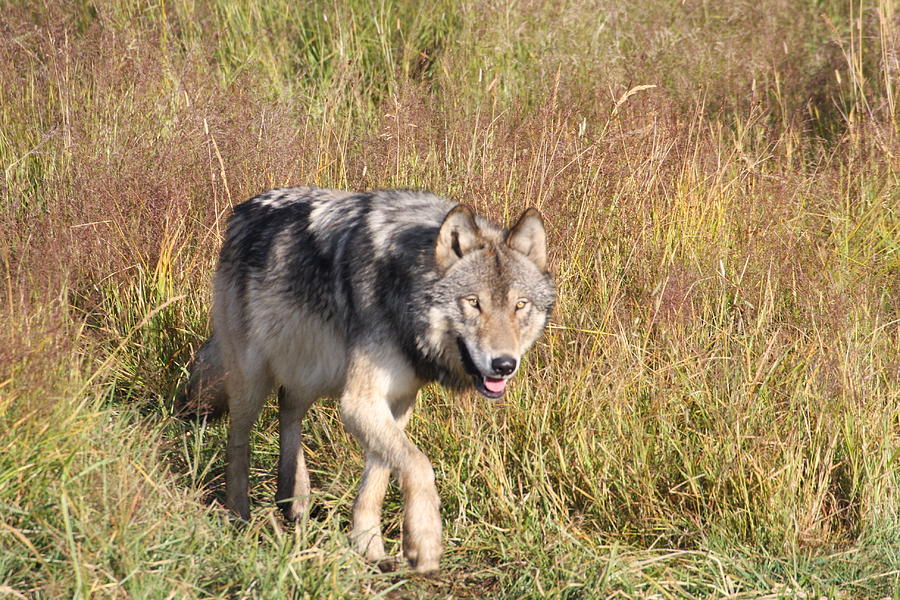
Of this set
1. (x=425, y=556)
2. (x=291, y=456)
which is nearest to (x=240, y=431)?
(x=291, y=456)

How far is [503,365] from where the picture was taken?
12.6 ft

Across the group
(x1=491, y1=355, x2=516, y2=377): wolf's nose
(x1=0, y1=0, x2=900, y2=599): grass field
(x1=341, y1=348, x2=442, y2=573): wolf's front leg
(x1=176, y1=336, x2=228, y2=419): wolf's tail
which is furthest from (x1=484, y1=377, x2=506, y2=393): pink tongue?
(x1=176, y1=336, x2=228, y2=419): wolf's tail

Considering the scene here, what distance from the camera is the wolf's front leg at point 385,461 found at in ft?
12.8

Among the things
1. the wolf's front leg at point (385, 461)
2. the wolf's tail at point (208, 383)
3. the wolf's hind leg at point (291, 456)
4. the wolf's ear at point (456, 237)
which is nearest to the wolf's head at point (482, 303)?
the wolf's ear at point (456, 237)

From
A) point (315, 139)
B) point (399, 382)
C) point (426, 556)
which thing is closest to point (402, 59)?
point (315, 139)

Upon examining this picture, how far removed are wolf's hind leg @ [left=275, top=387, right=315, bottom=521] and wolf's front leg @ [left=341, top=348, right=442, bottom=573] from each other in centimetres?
A: 65

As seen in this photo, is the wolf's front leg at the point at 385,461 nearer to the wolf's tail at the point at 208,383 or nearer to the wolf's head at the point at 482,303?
the wolf's head at the point at 482,303

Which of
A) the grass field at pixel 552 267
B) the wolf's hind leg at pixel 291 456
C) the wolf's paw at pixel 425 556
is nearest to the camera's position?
the grass field at pixel 552 267

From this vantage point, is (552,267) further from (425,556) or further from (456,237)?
(425,556)

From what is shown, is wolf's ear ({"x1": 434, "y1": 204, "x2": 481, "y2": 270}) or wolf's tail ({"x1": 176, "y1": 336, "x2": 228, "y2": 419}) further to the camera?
wolf's tail ({"x1": 176, "y1": 336, "x2": 228, "y2": 419})

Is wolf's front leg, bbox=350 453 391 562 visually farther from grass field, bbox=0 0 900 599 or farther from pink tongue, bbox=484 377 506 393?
pink tongue, bbox=484 377 506 393

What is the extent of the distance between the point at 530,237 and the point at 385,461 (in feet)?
3.50

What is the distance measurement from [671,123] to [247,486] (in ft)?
10.6

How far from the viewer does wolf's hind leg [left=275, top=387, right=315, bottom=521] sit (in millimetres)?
4836
